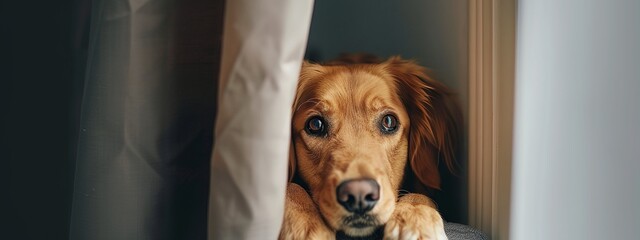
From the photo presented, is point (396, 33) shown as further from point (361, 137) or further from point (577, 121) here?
point (577, 121)

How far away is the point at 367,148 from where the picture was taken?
0.77 metres

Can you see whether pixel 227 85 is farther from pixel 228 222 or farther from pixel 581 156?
pixel 581 156

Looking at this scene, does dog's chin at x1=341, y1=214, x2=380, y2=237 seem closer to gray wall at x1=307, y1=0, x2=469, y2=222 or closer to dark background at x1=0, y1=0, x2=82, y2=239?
gray wall at x1=307, y1=0, x2=469, y2=222

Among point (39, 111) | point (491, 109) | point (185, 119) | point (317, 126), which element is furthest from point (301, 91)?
point (39, 111)

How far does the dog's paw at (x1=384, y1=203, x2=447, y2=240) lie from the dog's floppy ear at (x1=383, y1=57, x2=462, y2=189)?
87mm

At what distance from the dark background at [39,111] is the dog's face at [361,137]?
15.0 inches

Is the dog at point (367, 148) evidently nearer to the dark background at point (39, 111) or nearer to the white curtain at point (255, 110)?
the white curtain at point (255, 110)

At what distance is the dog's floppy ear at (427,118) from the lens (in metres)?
0.83

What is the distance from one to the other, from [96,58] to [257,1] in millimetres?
249

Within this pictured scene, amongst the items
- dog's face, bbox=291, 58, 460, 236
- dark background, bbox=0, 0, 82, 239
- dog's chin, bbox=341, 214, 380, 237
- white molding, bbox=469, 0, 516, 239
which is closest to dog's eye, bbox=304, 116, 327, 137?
dog's face, bbox=291, 58, 460, 236

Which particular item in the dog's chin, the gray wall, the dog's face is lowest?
the dog's chin

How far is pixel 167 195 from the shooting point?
2.43 feet

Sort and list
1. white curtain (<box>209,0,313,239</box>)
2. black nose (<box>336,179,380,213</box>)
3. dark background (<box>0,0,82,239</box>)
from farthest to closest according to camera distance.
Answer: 1. dark background (<box>0,0,82,239</box>)
2. black nose (<box>336,179,380,213</box>)
3. white curtain (<box>209,0,313,239</box>)

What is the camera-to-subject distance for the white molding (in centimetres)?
81
